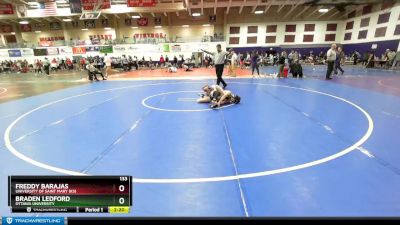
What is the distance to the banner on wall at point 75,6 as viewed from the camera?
1113 inches

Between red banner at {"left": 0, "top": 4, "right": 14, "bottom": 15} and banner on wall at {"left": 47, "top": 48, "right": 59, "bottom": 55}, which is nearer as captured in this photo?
red banner at {"left": 0, "top": 4, "right": 14, "bottom": 15}

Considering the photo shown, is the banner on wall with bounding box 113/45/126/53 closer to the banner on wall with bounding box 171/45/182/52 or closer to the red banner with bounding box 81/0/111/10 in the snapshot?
the red banner with bounding box 81/0/111/10

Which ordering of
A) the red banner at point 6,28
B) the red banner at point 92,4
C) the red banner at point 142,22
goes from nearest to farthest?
the red banner at point 92,4 → the red banner at point 142,22 → the red banner at point 6,28

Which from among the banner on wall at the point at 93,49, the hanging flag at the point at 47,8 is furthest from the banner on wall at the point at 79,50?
the hanging flag at the point at 47,8

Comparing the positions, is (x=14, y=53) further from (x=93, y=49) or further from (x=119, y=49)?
(x=119, y=49)

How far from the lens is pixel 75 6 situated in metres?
28.5

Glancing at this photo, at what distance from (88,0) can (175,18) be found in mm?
11162

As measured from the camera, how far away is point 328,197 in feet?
10.1

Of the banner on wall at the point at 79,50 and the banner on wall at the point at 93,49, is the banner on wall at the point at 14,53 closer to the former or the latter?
the banner on wall at the point at 79,50

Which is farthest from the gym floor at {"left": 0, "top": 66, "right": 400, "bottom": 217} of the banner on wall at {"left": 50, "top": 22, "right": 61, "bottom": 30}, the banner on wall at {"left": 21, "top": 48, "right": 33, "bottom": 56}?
the banner on wall at {"left": 50, "top": 22, "right": 61, "bottom": 30}
